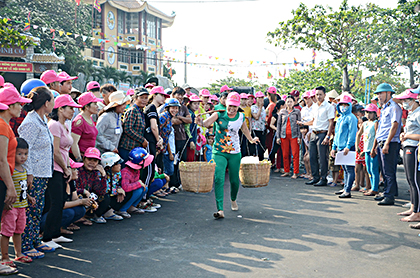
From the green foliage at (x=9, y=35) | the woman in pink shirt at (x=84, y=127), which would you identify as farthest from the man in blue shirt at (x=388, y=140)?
the green foliage at (x=9, y=35)

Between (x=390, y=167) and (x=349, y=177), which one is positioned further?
(x=349, y=177)

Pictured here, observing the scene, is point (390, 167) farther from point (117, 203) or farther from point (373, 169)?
point (117, 203)

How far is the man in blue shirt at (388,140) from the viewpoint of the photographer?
25.6ft

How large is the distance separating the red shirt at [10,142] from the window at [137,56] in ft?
149

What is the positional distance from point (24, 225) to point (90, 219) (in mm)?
2118

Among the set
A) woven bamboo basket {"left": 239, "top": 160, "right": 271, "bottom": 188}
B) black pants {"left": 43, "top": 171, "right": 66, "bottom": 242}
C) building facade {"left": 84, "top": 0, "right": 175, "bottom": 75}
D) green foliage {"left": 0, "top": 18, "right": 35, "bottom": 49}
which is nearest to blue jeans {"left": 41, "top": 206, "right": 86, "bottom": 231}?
black pants {"left": 43, "top": 171, "right": 66, "bottom": 242}

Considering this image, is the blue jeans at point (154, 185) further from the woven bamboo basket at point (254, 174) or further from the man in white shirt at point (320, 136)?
the man in white shirt at point (320, 136)

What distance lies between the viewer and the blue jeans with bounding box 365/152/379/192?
887 centimetres

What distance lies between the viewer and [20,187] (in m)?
4.59

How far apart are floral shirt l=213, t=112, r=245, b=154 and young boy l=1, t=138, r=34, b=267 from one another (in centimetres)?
337

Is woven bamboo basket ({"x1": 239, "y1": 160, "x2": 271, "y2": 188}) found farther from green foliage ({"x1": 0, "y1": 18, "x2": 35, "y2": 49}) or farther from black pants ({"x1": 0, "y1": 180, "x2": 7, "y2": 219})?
green foliage ({"x1": 0, "y1": 18, "x2": 35, "y2": 49})

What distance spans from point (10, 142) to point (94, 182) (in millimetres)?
2188

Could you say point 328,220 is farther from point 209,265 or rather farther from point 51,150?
point 51,150

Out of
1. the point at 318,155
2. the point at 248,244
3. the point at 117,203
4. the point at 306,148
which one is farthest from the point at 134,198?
the point at 306,148
